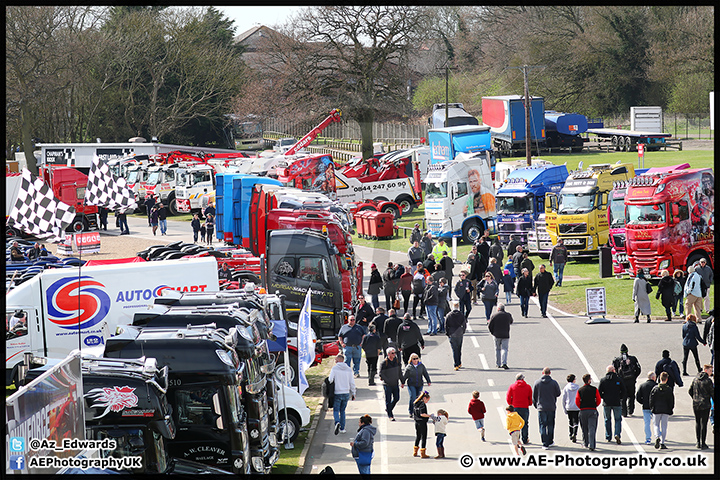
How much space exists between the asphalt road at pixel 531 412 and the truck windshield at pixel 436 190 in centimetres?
1153

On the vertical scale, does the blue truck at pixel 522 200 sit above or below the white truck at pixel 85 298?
above

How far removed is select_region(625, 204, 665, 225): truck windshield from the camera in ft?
77.5

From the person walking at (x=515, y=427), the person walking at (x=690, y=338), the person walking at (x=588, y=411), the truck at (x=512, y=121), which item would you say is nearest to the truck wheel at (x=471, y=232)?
the person walking at (x=690, y=338)

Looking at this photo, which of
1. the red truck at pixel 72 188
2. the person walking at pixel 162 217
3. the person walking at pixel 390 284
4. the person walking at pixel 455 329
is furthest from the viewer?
the red truck at pixel 72 188

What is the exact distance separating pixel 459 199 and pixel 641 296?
43.3ft

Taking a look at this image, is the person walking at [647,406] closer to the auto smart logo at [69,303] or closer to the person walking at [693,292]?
the person walking at [693,292]

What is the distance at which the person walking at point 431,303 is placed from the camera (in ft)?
65.4

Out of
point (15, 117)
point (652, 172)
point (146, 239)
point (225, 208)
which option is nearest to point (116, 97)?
point (15, 117)

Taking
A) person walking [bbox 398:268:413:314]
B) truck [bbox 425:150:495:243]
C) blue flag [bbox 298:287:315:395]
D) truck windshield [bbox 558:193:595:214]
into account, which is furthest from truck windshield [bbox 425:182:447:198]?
blue flag [bbox 298:287:315:395]

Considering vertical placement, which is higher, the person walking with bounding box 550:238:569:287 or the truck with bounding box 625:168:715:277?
the truck with bounding box 625:168:715:277

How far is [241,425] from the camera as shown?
10273 mm

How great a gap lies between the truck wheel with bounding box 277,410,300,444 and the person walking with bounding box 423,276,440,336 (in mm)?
7136

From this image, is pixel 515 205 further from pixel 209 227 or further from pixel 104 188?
pixel 104 188

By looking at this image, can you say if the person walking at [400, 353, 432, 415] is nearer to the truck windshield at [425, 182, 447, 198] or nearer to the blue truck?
the blue truck
